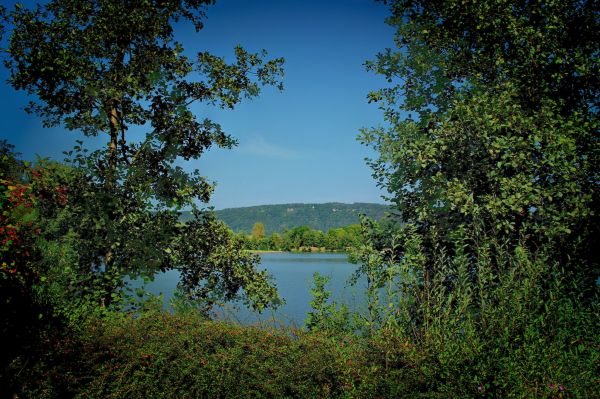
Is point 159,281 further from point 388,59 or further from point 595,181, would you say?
point 595,181

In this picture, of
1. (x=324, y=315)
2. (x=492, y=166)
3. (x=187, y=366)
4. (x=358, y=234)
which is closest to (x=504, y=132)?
(x=492, y=166)

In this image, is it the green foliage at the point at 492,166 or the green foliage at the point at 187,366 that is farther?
the green foliage at the point at 492,166

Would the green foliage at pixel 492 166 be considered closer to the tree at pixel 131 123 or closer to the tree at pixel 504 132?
the tree at pixel 504 132

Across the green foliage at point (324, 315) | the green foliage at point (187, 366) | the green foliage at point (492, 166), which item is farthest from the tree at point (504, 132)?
the green foliage at point (187, 366)

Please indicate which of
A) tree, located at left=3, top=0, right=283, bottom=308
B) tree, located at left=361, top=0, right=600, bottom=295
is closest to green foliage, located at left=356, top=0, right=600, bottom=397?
tree, located at left=361, top=0, right=600, bottom=295

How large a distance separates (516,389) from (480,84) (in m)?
5.60

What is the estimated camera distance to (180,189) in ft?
29.5

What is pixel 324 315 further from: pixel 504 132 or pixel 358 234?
pixel 504 132

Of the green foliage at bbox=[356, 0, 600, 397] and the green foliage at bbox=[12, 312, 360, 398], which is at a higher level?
the green foliage at bbox=[356, 0, 600, 397]

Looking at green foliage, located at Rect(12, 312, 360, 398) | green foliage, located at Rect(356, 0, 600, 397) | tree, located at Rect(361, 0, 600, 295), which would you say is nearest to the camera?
green foliage, located at Rect(12, 312, 360, 398)

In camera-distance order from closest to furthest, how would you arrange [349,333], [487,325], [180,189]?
1. [487,325]
2. [349,333]
3. [180,189]

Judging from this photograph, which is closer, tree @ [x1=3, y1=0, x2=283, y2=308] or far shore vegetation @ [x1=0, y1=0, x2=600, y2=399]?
far shore vegetation @ [x1=0, y1=0, x2=600, y2=399]

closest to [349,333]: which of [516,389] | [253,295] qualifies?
[516,389]

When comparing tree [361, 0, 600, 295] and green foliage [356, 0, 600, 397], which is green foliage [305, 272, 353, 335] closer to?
green foliage [356, 0, 600, 397]
